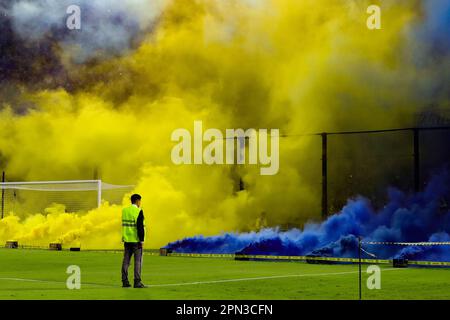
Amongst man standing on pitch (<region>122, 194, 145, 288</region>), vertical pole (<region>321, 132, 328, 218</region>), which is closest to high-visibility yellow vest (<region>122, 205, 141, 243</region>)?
man standing on pitch (<region>122, 194, 145, 288</region>)

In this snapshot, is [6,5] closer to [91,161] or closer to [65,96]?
[65,96]

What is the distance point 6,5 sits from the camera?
5309 centimetres

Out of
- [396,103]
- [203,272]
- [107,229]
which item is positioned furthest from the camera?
[107,229]

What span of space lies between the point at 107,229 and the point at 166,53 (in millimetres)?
9660

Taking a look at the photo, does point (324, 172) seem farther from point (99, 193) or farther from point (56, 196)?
point (56, 196)

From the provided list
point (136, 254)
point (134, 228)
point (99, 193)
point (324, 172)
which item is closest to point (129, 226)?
point (134, 228)

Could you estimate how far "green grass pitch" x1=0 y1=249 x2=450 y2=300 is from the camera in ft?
56.8

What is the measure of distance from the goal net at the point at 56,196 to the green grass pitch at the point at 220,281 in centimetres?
2086

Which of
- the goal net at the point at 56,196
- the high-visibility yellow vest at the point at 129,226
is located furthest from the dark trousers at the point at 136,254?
the goal net at the point at 56,196

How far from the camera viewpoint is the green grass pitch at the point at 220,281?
56.8 ft

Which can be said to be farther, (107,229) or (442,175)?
(107,229)

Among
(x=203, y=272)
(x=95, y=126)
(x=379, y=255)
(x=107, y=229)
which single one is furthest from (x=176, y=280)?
(x=95, y=126)

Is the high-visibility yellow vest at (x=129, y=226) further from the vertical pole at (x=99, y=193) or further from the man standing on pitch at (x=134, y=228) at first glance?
the vertical pole at (x=99, y=193)

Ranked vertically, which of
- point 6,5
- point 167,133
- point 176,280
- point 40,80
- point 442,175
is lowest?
point 176,280
